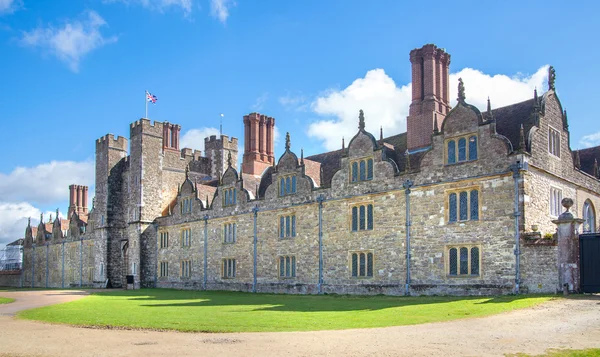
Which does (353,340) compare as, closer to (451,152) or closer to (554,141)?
(451,152)

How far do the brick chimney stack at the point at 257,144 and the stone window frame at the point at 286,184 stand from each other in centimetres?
1055

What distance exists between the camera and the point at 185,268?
43.1 metres

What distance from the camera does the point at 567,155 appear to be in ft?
90.5

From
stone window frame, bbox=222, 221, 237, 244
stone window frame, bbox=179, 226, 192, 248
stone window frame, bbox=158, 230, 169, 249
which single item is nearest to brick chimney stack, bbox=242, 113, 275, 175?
stone window frame, bbox=179, 226, 192, 248

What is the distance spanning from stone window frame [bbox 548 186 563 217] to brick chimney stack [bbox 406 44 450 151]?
6828 mm

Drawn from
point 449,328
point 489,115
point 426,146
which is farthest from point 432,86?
point 449,328

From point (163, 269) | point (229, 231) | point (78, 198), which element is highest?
point (78, 198)

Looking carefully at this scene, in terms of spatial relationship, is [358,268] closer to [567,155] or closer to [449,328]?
[567,155]

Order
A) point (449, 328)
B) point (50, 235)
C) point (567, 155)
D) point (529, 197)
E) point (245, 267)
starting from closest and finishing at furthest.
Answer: point (449, 328) < point (529, 197) < point (567, 155) < point (245, 267) < point (50, 235)

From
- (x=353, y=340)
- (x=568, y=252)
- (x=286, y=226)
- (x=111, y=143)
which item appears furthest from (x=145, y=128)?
(x=353, y=340)

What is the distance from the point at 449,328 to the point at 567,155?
1688 cm

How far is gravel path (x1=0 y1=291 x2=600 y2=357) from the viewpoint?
11.4 meters

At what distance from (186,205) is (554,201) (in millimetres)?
26909

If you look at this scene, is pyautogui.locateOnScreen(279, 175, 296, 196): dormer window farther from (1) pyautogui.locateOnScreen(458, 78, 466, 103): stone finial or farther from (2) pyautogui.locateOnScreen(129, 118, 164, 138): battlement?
(2) pyautogui.locateOnScreen(129, 118, 164, 138): battlement
